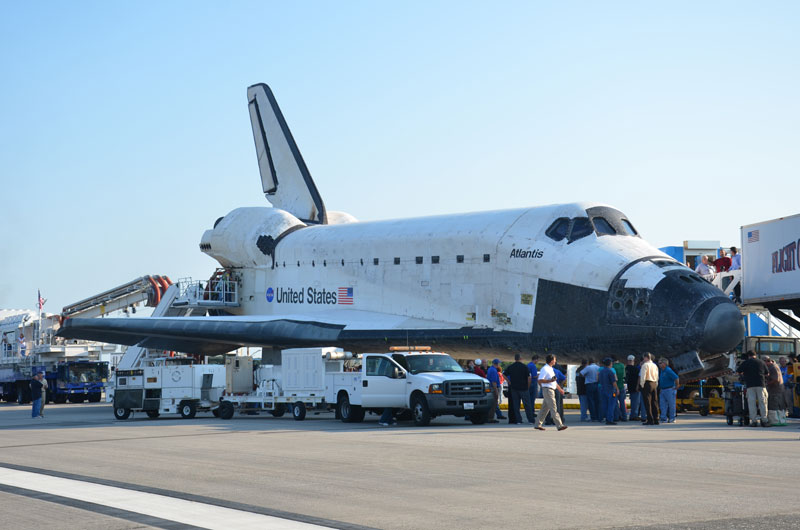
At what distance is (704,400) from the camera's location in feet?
66.1

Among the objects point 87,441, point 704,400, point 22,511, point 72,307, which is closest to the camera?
point 22,511

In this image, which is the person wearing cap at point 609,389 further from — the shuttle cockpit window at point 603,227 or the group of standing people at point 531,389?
the shuttle cockpit window at point 603,227

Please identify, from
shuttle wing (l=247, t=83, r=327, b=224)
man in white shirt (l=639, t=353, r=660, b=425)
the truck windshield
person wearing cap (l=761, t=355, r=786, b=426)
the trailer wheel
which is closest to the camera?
person wearing cap (l=761, t=355, r=786, b=426)

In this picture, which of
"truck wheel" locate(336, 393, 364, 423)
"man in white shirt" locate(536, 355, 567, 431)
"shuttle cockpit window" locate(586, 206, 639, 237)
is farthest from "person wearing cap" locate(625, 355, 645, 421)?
"truck wheel" locate(336, 393, 364, 423)

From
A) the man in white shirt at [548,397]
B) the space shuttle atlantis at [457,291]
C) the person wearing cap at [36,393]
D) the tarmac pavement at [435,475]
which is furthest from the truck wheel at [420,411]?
the person wearing cap at [36,393]

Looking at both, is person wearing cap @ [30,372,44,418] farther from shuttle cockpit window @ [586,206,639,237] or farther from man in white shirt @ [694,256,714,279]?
man in white shirt @ [694,256,714,279]

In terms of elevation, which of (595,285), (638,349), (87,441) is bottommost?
(87,441)

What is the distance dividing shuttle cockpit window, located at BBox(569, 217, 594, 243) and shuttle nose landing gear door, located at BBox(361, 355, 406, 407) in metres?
4.89

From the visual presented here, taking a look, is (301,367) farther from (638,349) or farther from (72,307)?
(72,307)

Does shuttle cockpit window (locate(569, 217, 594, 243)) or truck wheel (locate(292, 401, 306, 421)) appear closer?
truck wheel (locate(292, 401, 306, 421))

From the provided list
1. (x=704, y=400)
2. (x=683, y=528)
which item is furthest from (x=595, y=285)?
(x=683, y=528)

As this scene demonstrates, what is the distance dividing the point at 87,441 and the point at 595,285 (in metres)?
10.1

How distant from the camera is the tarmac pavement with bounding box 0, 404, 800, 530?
7055 millimetres

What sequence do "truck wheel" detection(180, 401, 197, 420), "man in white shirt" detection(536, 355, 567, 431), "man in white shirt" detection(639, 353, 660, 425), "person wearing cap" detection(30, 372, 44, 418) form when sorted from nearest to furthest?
"man in white shirt" detection(536, 355, 567, 431) < "man in white shirt" detection(639, 353, 660, 425) < "truck wheel" detection(180, 401, 197, 420) < "person wearing cap" detection(30, 372, 44, 418)
